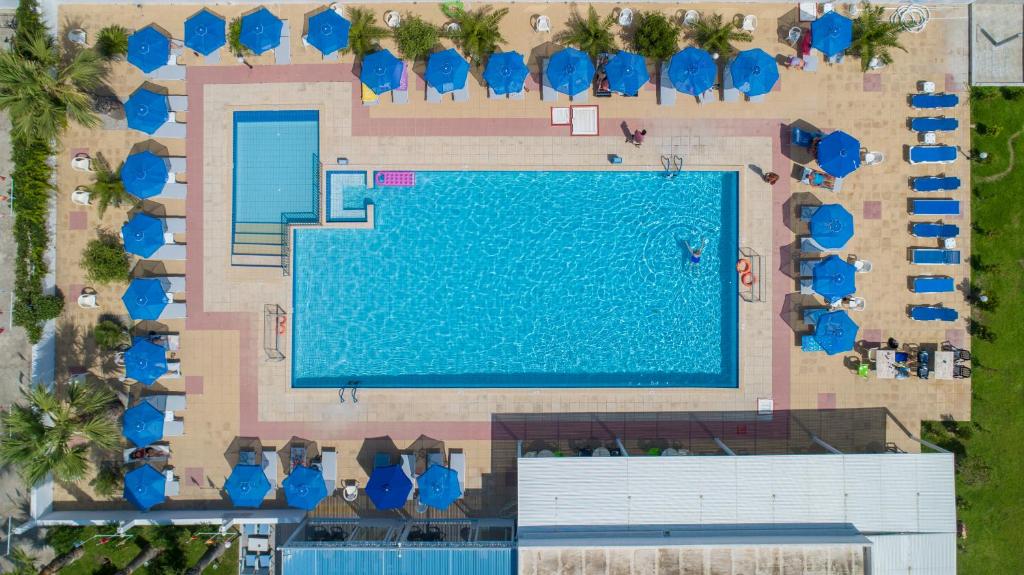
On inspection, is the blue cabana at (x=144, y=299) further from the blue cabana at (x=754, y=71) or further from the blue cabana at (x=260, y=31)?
the blue cabana at (x=754, y=71)

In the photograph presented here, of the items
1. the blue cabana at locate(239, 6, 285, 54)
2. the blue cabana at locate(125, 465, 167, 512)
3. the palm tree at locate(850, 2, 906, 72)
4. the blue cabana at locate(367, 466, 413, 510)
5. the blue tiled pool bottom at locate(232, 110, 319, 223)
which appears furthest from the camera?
the blue tiled pool bottom at locate(232, 110, 319, 223)

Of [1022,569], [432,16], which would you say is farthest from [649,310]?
[1022,569]

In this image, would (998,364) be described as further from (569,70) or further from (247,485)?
(247,485)

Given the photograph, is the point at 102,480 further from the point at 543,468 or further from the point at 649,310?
the point at 649,310

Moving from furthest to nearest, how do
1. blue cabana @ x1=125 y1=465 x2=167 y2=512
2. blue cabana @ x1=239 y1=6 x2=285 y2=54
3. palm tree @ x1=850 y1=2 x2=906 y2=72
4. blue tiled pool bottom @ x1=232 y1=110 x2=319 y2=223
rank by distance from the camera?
1. blue tiled pool bottom @ x1=232 y1=110 x2=319 y2=223
2. palm tree @ x1=850 y1=2 x2=906 y2=72
3. blue cabana @ x1=125 y1=465 x2=167 y2=512
4. blue cabana @ x1=239 y1=6 x2=285 y2=54

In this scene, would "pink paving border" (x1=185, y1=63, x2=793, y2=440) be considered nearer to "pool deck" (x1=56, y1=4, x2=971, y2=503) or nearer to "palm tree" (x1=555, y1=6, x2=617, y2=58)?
"pool deck" (x1=56, y1=4, x2=971, y2=503)

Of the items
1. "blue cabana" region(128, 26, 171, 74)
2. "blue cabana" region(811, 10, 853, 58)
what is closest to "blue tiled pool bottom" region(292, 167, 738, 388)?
"blue cabana" region(811, 10, 853, 58)

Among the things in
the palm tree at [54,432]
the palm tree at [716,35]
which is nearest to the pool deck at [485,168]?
the palm tree at [716,35]
